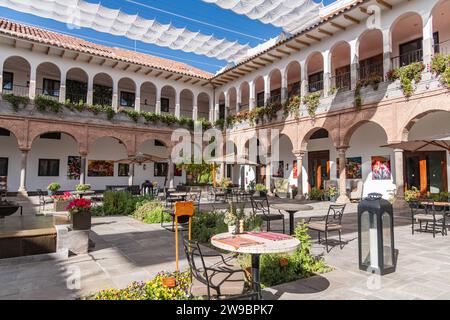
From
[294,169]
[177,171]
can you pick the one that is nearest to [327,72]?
[294,169]

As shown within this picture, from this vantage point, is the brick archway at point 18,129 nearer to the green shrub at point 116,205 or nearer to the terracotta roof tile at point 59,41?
the terracotta roof tile at point 59,41

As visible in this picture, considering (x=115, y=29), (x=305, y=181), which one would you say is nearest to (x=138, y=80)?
(x=115, y=29)

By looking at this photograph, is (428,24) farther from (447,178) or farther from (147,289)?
(147,289)

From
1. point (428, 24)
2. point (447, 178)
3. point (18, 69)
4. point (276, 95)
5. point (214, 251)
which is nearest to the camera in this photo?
point (214, 251)

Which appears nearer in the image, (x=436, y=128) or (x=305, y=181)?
(x=436, y=128)

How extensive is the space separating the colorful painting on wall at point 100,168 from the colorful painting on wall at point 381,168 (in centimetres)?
1743

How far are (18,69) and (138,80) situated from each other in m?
7.37

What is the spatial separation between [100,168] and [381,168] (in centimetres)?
1818

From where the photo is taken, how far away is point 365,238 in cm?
474

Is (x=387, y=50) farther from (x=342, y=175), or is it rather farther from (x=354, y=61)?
(x=342, y=175)

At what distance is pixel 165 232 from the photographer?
802 cm

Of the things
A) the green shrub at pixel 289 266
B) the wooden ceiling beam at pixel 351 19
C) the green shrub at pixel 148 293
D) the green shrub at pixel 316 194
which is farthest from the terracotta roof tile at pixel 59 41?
the green shrub at pixel 289 266

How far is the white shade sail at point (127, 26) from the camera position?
14023 mm

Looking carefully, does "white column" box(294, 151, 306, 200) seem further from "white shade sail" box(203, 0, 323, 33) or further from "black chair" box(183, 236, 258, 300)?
"black chair" box(183, 236, 258, 300)
